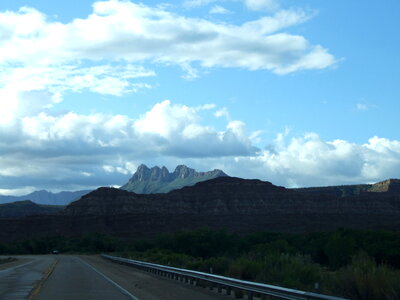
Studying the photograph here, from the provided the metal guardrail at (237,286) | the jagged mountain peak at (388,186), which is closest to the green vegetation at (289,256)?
the metal guardrail at (237,286)

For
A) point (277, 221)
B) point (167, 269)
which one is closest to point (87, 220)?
point (277, 221)

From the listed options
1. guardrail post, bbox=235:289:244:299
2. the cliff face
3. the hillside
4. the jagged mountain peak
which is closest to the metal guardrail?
guardrail post, bbox=235:289:244:299

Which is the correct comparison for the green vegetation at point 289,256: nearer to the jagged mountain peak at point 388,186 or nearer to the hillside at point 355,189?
the hillside at point 355,189

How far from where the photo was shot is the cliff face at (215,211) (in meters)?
116

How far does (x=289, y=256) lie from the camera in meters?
30.9

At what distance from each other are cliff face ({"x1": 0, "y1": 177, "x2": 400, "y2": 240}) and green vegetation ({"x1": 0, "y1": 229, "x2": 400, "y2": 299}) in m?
11.3

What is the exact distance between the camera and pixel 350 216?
11450 centimetres

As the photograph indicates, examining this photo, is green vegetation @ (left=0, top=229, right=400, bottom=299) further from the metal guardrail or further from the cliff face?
the cliff face

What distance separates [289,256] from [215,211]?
9705cm

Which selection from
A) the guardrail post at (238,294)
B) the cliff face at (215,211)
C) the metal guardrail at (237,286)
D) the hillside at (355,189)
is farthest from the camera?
the hillside at (355,189)

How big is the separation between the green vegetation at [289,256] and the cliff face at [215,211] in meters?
11.3

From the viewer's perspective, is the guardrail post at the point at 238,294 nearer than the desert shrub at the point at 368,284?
No

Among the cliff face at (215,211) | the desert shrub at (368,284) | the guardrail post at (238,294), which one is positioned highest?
the cliff face at (215,211)

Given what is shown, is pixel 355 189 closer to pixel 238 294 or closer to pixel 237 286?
pixel 238 294
